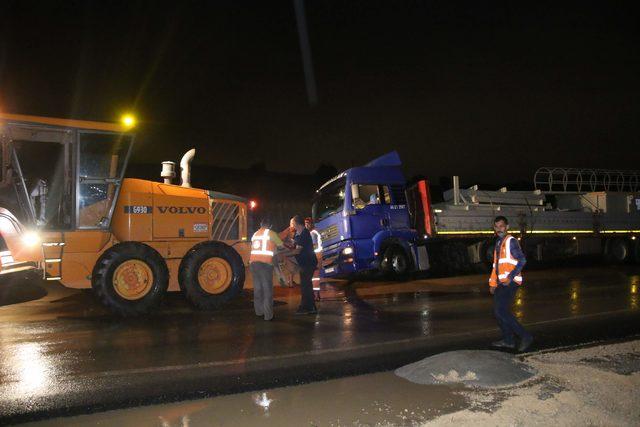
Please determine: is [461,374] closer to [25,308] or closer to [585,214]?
[25,308]

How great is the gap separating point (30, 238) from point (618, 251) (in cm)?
2011

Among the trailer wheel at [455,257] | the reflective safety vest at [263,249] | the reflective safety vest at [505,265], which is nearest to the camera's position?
the reflective safety vest at [505,265]

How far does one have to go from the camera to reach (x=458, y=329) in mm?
7324

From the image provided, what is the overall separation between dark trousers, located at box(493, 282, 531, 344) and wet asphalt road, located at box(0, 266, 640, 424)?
0.47 metres

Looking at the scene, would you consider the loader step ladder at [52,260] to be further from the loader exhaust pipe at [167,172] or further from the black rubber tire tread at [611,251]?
the black rubber tire tread at [611,251]

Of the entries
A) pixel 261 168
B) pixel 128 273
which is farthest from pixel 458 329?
pixel 261 168

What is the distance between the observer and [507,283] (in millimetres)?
5906

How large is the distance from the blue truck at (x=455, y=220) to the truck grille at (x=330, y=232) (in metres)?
0.03

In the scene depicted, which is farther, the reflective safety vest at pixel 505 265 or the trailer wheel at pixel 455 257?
the trailer wheel at pixel 455 257

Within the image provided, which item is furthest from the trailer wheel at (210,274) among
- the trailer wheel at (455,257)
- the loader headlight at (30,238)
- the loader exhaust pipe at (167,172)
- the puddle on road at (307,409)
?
the trailer wheel at (455,257)

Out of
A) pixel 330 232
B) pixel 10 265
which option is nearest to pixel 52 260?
pixel 10 265

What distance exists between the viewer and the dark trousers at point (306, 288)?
8523 mm

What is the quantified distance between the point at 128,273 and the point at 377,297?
5.23 meters

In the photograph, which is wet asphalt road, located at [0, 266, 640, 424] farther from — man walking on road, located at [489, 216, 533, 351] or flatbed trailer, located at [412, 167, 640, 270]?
flatbed trailer, located at [412, 167, 640, 270]
